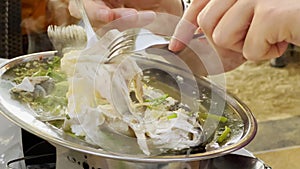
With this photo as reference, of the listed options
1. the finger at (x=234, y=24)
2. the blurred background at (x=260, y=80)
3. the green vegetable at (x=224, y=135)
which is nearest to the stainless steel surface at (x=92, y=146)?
the green vegetable at (x=224, y=135)

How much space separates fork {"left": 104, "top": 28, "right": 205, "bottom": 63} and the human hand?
0.07 metres

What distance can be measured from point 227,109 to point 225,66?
0.19ft

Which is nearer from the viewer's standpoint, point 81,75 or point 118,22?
point 81,75

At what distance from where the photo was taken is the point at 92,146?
1.93ft

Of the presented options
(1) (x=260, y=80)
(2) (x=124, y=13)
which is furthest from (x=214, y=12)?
(1) (x=260, y=80)

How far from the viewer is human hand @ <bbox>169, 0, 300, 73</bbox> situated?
0.53 metres

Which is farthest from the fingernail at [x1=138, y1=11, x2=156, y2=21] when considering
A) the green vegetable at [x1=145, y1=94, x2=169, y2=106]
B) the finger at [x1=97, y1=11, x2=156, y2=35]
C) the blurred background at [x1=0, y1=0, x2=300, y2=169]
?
the blurred background at [x1=0, y1=0, x2=300, y2=169]

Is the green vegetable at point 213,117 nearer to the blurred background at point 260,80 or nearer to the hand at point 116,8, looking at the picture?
the hand at point 116,8

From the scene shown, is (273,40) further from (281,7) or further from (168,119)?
(168,119)

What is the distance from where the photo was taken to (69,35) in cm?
74

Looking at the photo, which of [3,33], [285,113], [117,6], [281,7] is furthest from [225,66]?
[285,113]

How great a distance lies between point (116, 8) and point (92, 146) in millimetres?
324

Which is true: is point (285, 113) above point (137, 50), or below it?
below

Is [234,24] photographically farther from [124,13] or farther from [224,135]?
[124,13]
